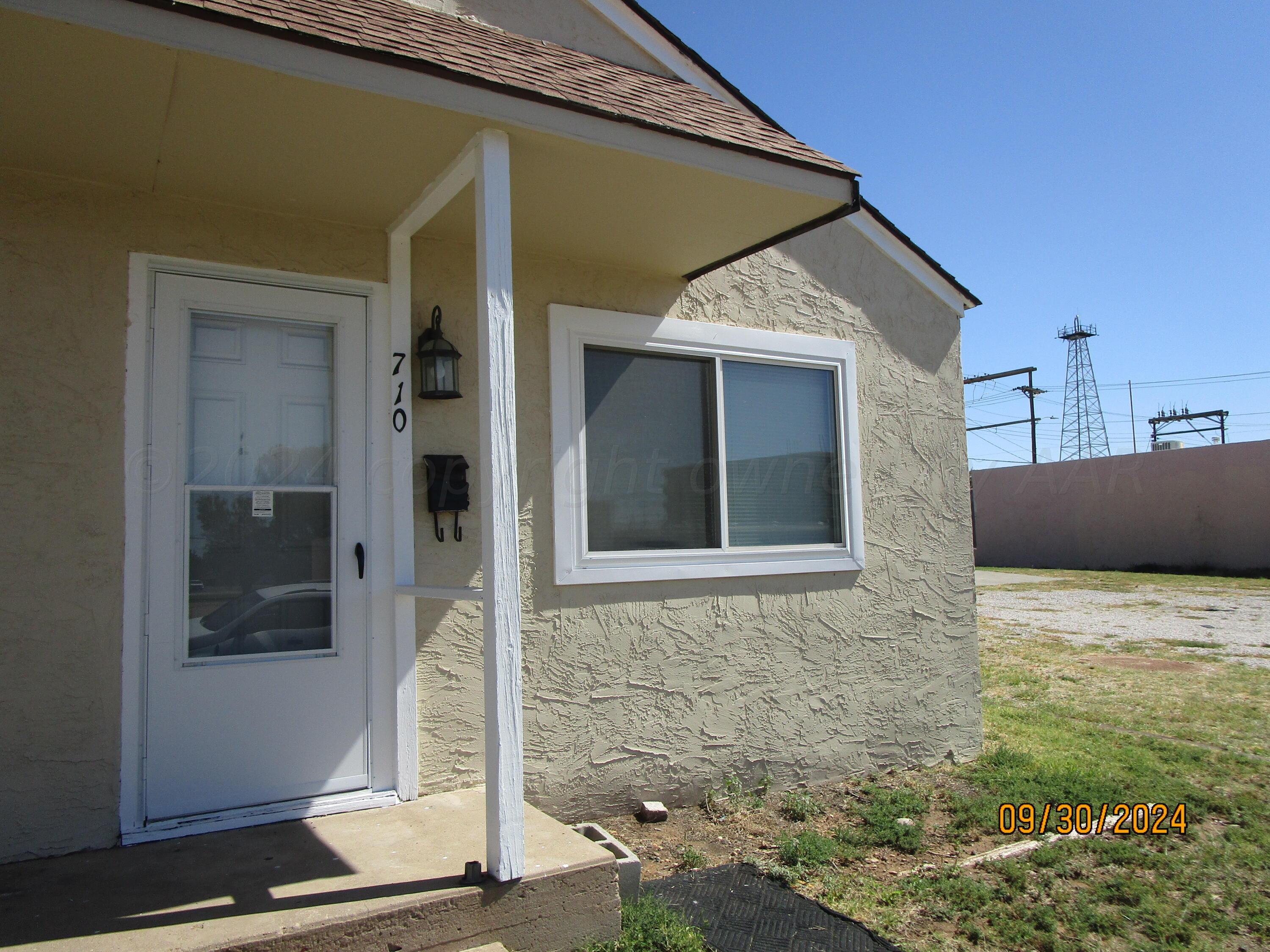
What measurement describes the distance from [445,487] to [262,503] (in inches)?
30.5

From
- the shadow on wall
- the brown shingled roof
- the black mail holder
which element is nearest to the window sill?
the black mail holder

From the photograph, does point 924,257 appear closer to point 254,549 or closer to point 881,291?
point 881,291

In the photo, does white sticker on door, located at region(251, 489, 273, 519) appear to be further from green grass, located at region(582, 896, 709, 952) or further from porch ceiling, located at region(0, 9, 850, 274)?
green grass, located at region(582, 896, 709, 952)

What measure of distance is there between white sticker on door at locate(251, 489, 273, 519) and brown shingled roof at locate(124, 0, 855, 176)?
1.84m

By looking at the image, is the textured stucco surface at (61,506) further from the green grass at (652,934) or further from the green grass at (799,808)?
the green grass at (799,808)

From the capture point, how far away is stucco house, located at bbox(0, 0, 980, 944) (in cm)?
309

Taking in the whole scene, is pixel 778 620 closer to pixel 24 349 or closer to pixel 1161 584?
pixel 24 349

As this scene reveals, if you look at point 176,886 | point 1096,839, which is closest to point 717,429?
point 1096,839

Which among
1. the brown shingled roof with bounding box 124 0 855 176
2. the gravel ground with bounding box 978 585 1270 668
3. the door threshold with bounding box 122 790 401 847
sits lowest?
the gravel ground with bounding box 978 585 1270 668

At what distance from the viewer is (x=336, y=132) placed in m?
3.13

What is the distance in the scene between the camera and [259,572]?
12.3 feet

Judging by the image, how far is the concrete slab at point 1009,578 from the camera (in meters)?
18.2

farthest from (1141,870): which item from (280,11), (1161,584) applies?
(1161,584)

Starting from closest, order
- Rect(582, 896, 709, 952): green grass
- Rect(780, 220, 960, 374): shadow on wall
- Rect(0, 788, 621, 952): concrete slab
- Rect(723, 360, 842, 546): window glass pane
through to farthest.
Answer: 1. Rect(0, 788, 621, 952): concrete slab
2. Rect(582, 896, 709, 952): green grass
3. Rect(723, 360, 842, 546): window glass pane
4. Rect(780, 220, 960, 374): shadow on wall
